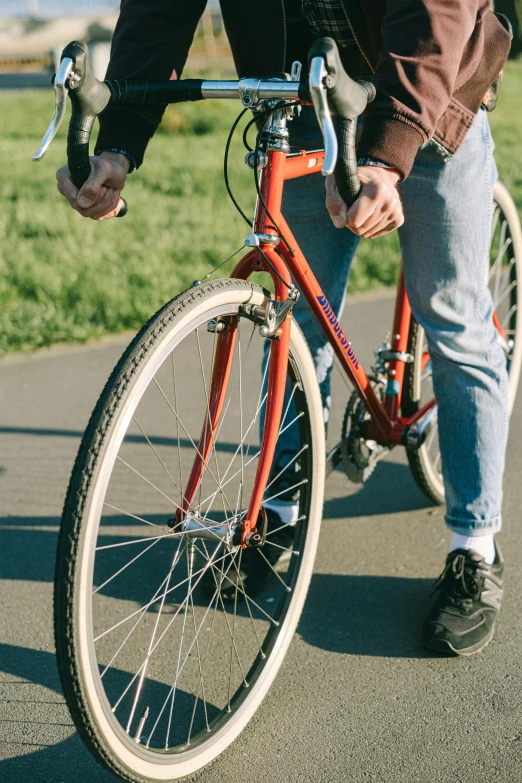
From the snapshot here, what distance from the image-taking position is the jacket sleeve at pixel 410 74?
187 cm

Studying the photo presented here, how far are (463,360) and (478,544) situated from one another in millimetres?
507

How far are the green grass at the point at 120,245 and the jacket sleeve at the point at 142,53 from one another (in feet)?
8.06

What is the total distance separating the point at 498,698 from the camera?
224 centimetres

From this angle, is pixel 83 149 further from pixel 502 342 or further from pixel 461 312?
pixel 502 342

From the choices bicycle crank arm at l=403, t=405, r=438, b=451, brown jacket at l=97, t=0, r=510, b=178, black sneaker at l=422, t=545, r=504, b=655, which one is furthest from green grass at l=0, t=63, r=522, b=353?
black sneaker at l=422, t=545, r=504, b=655

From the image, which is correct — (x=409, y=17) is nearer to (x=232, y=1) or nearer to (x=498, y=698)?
(x=232, y=1)

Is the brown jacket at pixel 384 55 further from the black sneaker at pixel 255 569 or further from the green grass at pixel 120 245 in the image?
the green grass at pixel 120 245

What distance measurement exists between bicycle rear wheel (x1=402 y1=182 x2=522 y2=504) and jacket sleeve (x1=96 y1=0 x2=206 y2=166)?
105 centimetres

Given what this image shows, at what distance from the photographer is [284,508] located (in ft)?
8.68

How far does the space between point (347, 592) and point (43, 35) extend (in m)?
14.2

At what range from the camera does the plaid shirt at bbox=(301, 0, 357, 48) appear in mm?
2076

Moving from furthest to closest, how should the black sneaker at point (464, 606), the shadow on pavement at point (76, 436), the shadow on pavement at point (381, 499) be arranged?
1. the shadow on pavement at point (76, 436)
2. the shadow on pavement at point (381, 499)
3. the black sneaker at point (464, 606)

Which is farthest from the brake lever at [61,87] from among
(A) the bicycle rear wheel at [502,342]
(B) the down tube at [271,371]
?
(A) the bicycle rear wheel at [502,342]

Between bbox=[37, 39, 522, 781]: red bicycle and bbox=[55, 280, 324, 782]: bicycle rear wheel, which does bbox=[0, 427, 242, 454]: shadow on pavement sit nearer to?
bbox=[55, 280, 324, 782]: bicycle rear wheel
